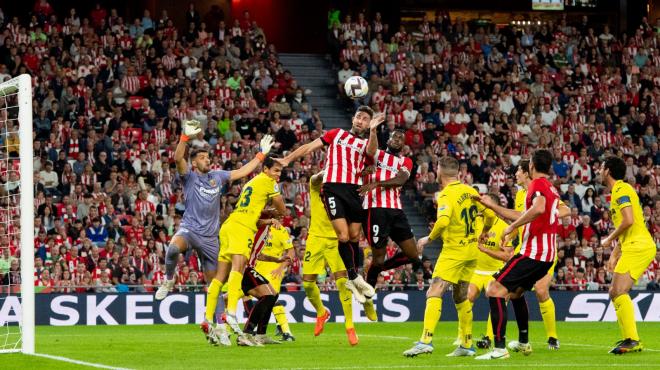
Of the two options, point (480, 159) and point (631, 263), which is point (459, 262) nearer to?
point (631, 263)

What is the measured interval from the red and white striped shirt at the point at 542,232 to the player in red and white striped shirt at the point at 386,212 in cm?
228

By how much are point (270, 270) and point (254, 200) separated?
2661 millimetres

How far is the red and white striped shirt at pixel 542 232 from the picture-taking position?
13.6m

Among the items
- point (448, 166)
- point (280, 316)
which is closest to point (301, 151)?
point (448, 166)

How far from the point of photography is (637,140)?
1296 inches

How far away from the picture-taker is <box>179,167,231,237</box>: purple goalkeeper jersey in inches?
620

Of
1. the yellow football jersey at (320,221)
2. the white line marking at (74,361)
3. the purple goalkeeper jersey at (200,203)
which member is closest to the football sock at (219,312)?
the purple goalkeeper jersey at (200,203)

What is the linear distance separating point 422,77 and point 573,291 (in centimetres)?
932

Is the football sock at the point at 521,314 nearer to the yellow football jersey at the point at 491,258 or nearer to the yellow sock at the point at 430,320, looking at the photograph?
the yellow sock at the point at 430,320

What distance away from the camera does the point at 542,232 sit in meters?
13.6

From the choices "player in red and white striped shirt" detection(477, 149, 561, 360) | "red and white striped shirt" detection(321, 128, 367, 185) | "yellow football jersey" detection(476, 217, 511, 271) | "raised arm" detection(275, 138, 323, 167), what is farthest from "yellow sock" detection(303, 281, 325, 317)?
"player in red and white striped shirt" detection(477, 149, 561, 360)

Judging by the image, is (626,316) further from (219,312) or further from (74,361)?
(74,361)

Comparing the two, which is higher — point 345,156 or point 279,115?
point 279,115

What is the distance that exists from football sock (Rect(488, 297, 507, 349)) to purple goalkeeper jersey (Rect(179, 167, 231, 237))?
159 inches
